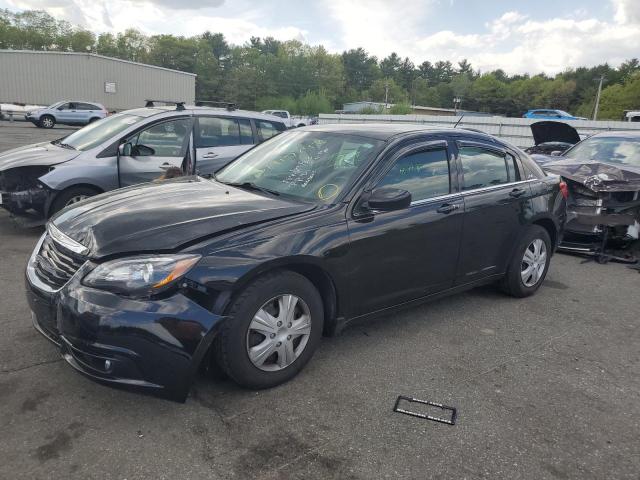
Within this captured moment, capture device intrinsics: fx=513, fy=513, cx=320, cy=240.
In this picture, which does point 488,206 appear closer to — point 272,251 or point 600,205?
point 272,251

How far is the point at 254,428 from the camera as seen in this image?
8.95 feet

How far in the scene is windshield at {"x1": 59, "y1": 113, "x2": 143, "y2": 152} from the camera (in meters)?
6.65

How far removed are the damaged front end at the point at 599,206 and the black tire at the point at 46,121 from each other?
2890cm

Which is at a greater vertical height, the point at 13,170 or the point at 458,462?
the point at 13,170

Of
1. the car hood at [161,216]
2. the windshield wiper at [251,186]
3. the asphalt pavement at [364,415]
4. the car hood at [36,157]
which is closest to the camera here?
the asphalt pavement at [364,415]

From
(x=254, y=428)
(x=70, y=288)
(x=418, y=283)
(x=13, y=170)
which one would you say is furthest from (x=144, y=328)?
(x=13, y=170)

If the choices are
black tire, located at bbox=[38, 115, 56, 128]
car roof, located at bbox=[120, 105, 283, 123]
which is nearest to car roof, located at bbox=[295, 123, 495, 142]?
car roof, located at bbox=[120, 105, 283, 123]

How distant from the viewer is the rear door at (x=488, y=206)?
4.20 meters

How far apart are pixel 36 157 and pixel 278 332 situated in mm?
4895

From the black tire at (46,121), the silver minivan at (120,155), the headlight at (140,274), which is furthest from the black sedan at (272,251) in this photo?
the black tire at (46,121)

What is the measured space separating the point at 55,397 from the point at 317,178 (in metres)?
2.11

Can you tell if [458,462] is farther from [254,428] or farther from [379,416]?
[254,428]

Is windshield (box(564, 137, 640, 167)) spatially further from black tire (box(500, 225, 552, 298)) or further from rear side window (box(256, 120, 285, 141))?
rear side window (box(256, 120, 285, 141))

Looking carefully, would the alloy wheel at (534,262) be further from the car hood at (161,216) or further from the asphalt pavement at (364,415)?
the car hood at (161,216)
